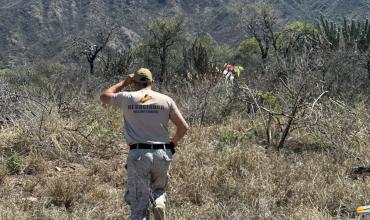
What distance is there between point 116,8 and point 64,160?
61.3m

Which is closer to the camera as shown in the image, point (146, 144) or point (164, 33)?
point (146, 144)

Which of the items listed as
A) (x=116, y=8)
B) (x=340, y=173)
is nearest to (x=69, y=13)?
(x=116, y=8)

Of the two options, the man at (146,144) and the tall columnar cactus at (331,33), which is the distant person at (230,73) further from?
the man at (146,144)

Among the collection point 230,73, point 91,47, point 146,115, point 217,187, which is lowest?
point 91,47

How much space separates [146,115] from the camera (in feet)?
15.3

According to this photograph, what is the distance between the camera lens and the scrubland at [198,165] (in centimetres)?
541

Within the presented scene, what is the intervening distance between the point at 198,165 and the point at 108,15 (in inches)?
2287

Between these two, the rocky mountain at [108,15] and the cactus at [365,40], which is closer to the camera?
the cactus at [365,40]

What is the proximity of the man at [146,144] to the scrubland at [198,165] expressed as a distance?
0.68 meters

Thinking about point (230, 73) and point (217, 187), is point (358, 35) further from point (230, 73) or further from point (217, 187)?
point (217, 187)

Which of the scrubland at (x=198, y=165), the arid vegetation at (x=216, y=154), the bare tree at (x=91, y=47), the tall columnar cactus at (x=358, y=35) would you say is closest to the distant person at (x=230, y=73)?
the arid vegetation at (x=216, y=154)

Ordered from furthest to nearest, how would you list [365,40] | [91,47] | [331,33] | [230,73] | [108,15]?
1. [108,15]
2. [91,47]
3. [331,33]
4. [365,40]
5. [230,73]

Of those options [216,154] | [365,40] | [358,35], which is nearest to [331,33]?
[358,35]

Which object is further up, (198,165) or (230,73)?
(198,165)
